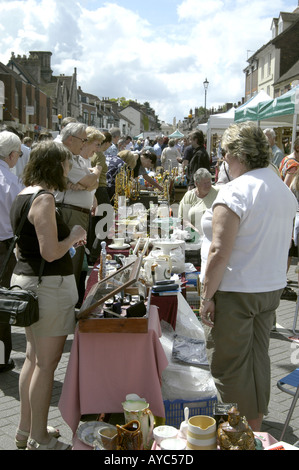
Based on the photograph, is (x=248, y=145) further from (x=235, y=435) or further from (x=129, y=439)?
(x=129, y=439)

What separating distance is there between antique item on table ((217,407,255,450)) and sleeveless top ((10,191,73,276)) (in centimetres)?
124

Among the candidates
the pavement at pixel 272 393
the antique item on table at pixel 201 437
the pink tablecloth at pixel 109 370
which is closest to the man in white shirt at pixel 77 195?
the pavement at pixel 272 393

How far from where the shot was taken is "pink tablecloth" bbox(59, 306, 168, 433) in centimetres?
278

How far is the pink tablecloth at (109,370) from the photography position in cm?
278

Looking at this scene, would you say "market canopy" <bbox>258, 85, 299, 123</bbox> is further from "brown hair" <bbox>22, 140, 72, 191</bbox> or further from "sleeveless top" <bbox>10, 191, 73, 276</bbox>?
A: "sleeveless top" <bbox>10, 191, 73, 276</bbox>

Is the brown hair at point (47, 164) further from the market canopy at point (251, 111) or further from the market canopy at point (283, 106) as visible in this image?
the market canopy at point (251, 111)

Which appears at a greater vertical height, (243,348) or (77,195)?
(77,195)

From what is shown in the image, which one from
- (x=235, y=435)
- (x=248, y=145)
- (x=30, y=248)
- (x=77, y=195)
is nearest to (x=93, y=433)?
(x=235, y=435)

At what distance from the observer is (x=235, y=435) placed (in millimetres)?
1829

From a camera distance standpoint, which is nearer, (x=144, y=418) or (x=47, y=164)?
(x=144, y=418)

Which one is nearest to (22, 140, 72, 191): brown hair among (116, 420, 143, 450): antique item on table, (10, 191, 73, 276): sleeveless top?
(10, 191, 73, 276): sleeveless top

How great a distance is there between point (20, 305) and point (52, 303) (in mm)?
206
